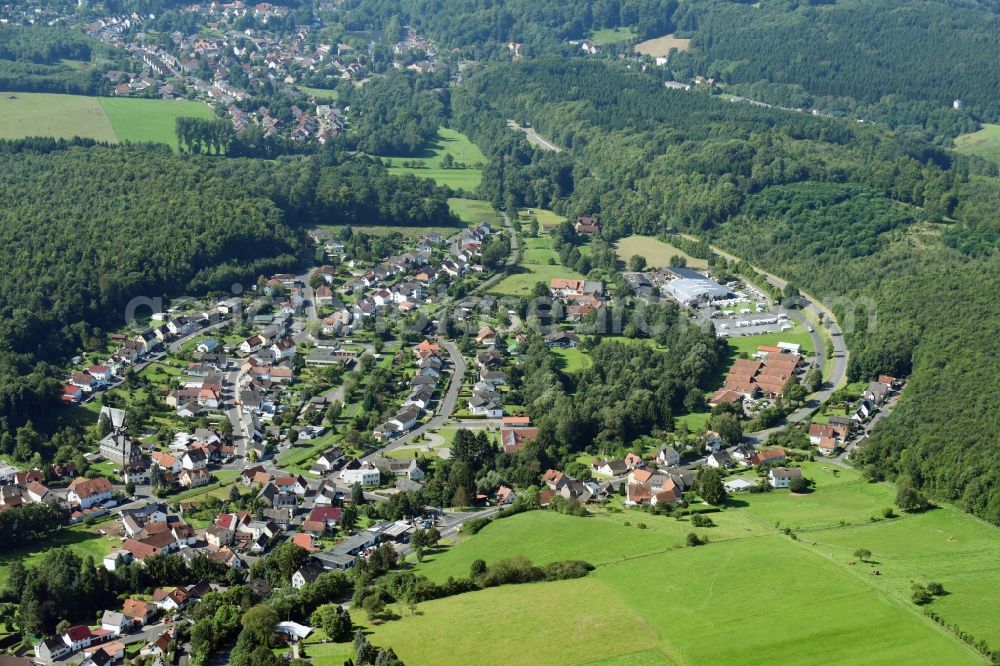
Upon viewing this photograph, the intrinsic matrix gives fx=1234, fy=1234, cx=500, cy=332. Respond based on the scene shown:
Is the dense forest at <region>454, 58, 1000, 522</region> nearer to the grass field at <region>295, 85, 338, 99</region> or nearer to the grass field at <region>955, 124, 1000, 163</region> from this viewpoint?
the grass field at <region>955, 124, 1000, 163</region>

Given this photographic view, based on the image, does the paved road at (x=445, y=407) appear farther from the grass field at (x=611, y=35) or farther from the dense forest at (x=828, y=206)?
the grass field at (x=611, y=35)

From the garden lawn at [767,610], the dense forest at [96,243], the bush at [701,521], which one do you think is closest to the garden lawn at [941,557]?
the garden lawn at [767,610]

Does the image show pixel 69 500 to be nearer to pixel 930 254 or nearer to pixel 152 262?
pixel 152 262

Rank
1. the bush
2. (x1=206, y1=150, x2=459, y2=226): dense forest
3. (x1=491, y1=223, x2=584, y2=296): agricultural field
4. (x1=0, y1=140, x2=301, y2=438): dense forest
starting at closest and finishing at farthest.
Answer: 1. the bush
2. (x1=0, y1=140, x2=301, y2=438): dense forest
3. (x1=491, y1=223, x2=584, y2=296): agricultural field
4. (x1=206, y1=150, x2=459, y2=226): dense forest

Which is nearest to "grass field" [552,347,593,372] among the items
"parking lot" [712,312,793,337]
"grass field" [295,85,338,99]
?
"parking lot" [712,312,793,337]

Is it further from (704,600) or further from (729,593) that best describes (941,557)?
(704,600)

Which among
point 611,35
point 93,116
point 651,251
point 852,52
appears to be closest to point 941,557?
point 651,251
